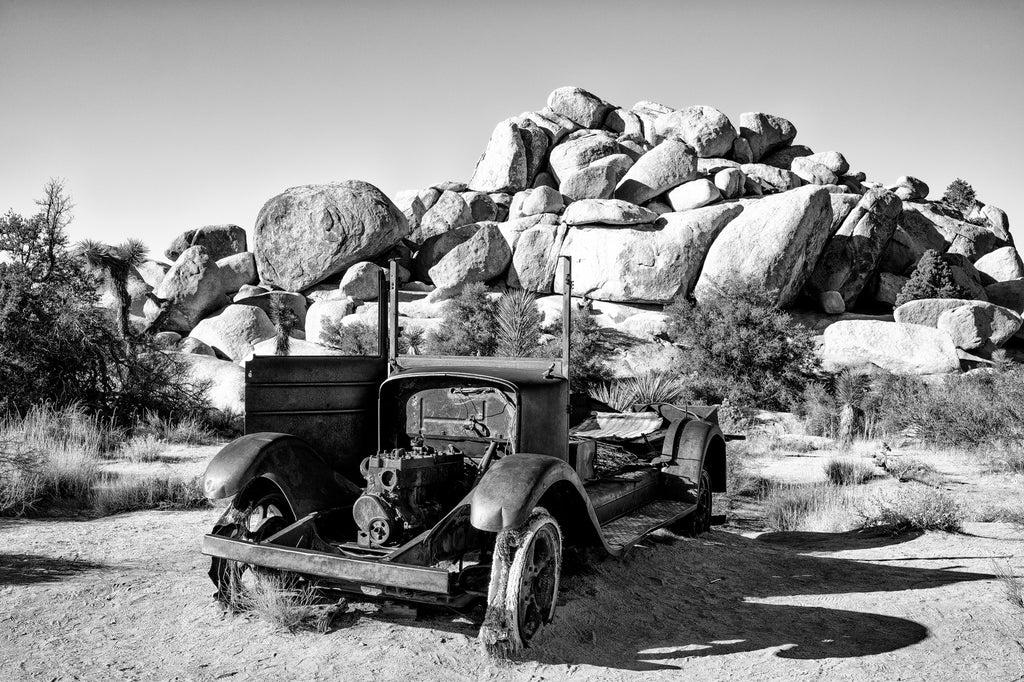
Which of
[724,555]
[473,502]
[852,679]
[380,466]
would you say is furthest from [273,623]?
[724,555]

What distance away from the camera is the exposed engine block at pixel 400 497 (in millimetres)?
4723

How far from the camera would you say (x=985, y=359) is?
2759 centimetres

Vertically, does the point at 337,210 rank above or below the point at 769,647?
above

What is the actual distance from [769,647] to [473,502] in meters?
2.02

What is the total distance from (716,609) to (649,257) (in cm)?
2318

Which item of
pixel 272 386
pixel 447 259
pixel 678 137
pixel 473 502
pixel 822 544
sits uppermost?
pixel 678 137

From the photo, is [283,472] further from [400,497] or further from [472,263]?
[472,263]

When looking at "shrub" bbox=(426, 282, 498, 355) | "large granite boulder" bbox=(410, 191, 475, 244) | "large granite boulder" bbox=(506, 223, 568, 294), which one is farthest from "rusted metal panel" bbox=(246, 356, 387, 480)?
"large granite boulder" bbox=(410, 191, 475, 244)

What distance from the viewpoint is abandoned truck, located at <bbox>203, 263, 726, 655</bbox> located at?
424 centimetres

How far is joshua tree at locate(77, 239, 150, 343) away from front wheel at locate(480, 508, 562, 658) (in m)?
15.3

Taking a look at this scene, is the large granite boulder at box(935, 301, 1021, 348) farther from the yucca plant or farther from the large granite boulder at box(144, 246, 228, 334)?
the large granite boulder at box(144, 246, 228, 334)

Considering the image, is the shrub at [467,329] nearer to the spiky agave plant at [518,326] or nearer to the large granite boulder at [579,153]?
the spiky agave plant at [518,326]

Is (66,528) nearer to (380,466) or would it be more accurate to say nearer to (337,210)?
(380,466)

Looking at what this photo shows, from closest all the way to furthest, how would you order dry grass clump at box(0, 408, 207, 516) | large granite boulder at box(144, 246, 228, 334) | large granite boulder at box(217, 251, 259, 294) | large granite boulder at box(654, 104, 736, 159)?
dry grass clump at box(0, 408, 207, 516), large granite boulder at box(144, 246, 228, 334), large granite boulder at box(217, 251, 259, 294), large granite boulder at box(654, 104, 736, 159)
